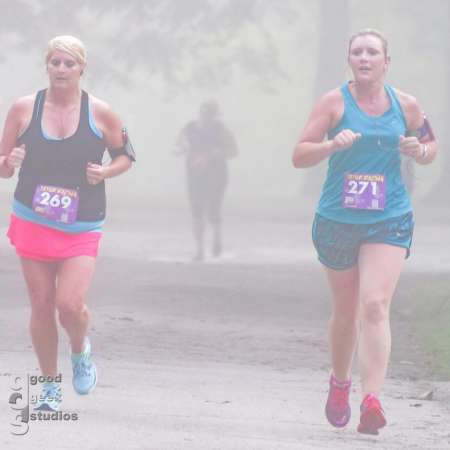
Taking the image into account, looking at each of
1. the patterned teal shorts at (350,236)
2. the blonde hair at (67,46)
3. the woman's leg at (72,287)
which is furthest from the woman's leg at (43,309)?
the patterned teal shorts at (350,236)

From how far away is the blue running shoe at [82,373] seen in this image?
27.2ft

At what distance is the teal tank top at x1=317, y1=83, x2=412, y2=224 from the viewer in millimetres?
7633

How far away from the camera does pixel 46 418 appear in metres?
A: 7.68

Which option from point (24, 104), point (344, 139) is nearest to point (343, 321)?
point (344, 139)

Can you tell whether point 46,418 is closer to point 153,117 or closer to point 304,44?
point 304,44

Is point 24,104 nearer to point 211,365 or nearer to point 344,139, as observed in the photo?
point 344,139

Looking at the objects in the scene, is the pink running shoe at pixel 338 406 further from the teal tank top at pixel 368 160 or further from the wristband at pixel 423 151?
the wristband at pixel 423 151

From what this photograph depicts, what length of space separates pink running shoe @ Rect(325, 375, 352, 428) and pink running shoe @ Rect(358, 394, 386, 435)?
40 cm

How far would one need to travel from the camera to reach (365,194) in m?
7.60

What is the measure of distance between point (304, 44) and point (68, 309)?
51.0m

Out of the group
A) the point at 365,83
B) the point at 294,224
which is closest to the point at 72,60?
the point at 365,83

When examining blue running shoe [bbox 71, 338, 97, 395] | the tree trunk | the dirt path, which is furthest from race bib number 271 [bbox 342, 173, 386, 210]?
the tree trunk

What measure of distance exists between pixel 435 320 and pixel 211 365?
3883mm

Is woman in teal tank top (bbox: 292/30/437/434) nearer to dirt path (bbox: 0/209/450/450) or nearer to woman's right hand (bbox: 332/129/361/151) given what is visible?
woman's right hand (bbox: 332/129/361/151)
